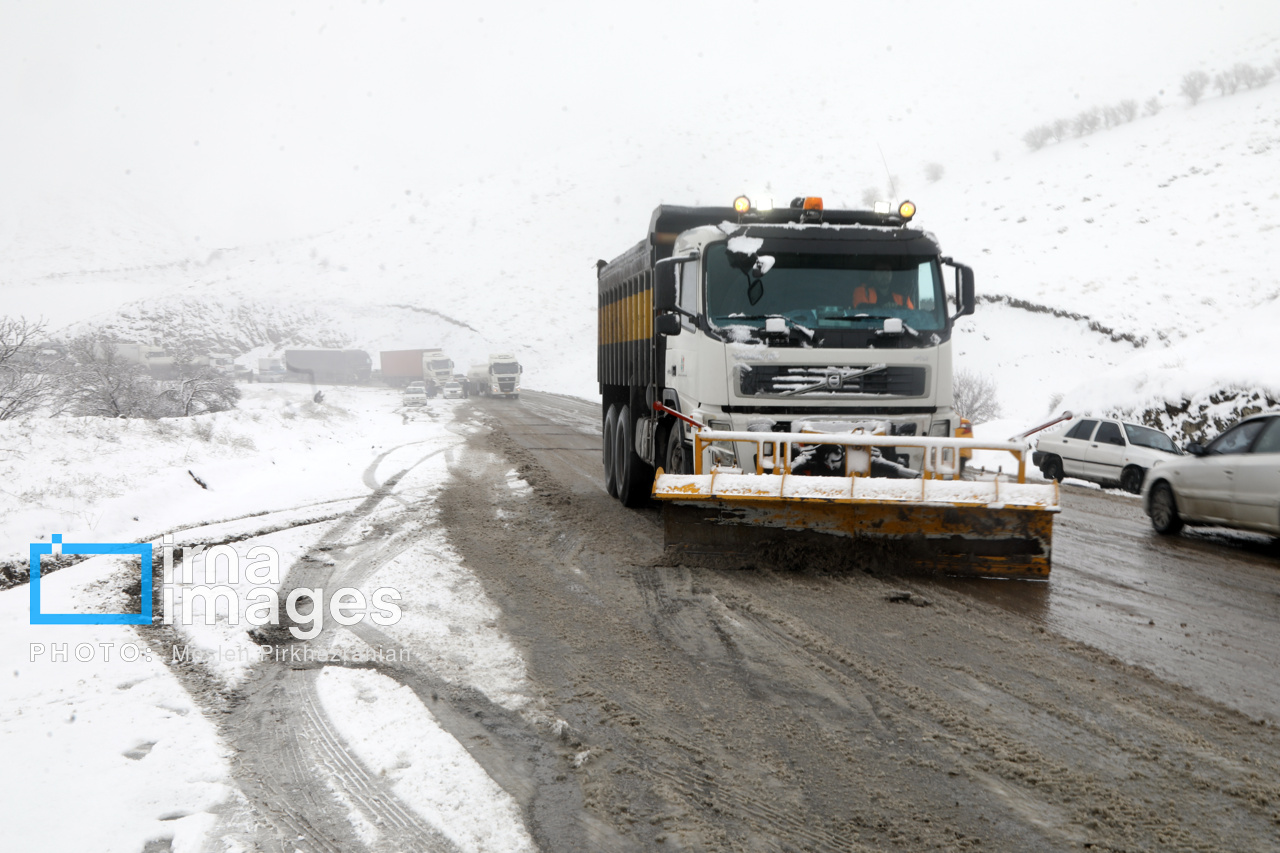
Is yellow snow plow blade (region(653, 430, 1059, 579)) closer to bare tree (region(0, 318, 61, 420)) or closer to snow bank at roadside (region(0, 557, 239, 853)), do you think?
snow bank at roadside (region(0, 557, 239, 853))

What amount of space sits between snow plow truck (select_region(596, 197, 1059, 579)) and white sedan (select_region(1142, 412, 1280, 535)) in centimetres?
324

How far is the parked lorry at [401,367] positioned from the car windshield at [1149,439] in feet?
167

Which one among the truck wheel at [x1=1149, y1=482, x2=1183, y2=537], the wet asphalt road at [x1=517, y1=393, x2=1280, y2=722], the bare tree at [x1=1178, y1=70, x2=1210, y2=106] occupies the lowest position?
the wet asphalt road at [x1=517, y1=393, x2=1280, y2=722]

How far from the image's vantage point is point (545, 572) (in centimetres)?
736

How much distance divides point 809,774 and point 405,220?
10525 cm

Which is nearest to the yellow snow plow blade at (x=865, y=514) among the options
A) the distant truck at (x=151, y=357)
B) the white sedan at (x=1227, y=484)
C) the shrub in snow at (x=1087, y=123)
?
the white sedan at (x=1227, y=484)

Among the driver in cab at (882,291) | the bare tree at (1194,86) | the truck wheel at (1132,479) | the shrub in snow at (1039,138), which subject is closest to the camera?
the driver in cab at (882,291)

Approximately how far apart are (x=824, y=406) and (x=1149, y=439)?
1059 centimetres

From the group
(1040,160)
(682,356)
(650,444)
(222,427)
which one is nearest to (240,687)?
(682,356)

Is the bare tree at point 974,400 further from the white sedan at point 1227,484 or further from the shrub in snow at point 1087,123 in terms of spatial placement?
the shrub in snow at point 1087,123

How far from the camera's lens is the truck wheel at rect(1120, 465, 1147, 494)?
1518cm

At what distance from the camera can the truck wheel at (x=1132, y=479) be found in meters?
15.2

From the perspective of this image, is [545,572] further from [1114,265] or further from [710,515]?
[1114,265]

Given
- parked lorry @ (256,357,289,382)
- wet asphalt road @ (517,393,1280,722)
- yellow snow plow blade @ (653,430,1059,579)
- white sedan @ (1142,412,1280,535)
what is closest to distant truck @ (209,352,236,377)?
parked lorry @ (256,357,289,382)
